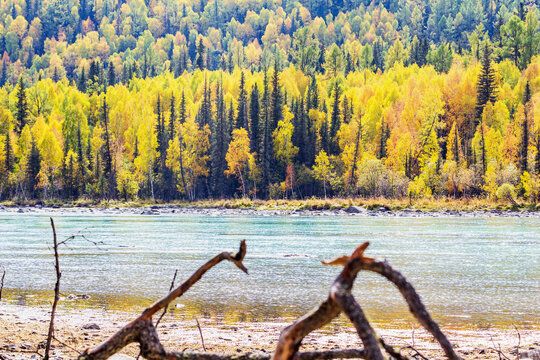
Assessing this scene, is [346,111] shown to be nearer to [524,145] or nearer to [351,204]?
[524,145]

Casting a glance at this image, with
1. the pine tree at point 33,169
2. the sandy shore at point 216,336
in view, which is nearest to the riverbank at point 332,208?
the pine tree at point 33,169

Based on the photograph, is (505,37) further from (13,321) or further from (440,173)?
(13,321)

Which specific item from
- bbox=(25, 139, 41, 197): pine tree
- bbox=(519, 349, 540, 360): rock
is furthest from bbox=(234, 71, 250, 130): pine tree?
bbox=(519, 349, 540, 360): rock

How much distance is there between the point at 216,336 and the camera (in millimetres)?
9273

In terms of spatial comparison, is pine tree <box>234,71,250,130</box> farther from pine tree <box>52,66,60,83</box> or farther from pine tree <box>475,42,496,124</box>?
pine tree <box>52,66,60,83</box>

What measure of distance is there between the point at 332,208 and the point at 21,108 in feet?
185

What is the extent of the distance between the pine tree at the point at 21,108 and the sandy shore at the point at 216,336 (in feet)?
294

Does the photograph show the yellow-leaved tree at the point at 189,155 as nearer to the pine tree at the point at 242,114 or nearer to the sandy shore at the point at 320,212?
the pine tree at the point at 242,114

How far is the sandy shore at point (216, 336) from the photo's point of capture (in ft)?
26.5

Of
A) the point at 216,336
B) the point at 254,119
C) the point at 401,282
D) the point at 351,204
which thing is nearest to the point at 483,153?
the point at 351,204

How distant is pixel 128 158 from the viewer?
92.4 m

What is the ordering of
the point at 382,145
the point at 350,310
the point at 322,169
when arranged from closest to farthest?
the point at 350,310 < the point at 322,169 < the point at 382,145

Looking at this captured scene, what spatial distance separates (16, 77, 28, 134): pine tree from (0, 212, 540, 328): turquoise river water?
69922 mm

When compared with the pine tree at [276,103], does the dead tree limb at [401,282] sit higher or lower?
lower
